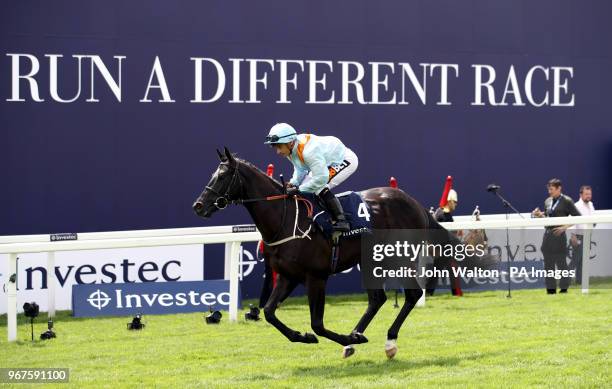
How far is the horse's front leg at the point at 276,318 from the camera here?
27.3 ft

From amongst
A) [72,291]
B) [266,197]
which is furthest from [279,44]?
[266,197]

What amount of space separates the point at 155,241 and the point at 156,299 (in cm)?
80

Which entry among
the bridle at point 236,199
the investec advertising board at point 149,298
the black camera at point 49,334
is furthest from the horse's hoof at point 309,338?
the investec advertising board at point 149,298

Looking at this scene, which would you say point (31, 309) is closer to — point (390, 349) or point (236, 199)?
point (236, 199)

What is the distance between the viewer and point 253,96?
12727 mm

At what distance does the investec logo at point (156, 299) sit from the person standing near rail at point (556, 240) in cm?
341

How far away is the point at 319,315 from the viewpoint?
331 inches

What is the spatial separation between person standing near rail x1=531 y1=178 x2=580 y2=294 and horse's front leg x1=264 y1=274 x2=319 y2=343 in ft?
14.5

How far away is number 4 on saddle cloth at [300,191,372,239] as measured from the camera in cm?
874

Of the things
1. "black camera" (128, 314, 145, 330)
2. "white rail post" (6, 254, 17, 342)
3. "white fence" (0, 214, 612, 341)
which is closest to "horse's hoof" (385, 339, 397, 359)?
"white fence" (0, 214, 612, 341)

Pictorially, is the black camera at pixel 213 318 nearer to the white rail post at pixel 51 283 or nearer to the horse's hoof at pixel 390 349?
the white rail post at pixel 51 283

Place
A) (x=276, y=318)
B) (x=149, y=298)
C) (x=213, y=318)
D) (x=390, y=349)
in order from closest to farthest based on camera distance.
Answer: (x=276, y=318), (x=390, y=349), (x=213, y=318), (x=149, y=298)

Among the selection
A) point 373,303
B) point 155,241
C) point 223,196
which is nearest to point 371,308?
point 373,303

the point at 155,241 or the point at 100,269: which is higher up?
the point at 155,241
